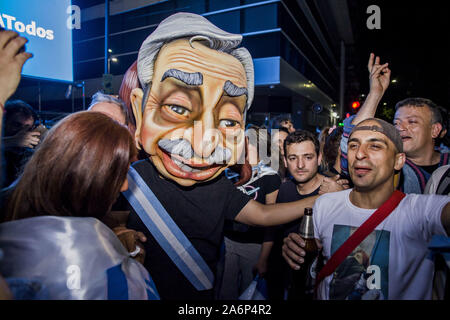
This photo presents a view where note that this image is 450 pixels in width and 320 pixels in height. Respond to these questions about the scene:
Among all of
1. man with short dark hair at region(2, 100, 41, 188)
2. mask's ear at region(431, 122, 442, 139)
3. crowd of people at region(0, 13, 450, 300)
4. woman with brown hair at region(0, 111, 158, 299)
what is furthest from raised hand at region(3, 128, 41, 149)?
mask's ear at region(431, 122, 442, 139)

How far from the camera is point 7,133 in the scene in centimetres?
247

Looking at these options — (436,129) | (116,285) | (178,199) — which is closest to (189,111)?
(178,199)

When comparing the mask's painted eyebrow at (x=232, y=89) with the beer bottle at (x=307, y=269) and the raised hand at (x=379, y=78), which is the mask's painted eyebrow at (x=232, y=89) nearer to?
the beer bottle at (x=307, y=269)

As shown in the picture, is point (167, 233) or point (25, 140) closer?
point (167, 233)

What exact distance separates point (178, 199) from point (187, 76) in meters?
0.77

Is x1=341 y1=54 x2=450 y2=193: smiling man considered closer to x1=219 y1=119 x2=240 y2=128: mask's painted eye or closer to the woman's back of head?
x1=219 y1=119 x2=240 y2=128: mask's painted eye

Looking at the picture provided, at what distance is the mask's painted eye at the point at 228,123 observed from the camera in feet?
5.33

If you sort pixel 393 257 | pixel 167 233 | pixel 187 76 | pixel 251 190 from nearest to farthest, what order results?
pixel 393 257, pixel 187 76, pixel 167 233, pixel 251 190

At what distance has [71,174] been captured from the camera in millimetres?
1044

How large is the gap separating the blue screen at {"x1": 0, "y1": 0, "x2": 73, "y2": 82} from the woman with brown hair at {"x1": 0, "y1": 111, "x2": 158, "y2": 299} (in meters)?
1.04

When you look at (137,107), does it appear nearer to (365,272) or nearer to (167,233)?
(167,233)

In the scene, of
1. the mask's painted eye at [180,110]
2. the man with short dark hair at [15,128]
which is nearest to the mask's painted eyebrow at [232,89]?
the mask's painted eye at [180,110]

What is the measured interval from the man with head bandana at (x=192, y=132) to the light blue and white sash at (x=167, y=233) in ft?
0.12

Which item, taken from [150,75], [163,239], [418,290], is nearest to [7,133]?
[150,75]
